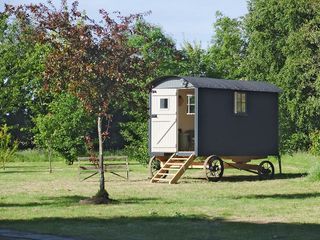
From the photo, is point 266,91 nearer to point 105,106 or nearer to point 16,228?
point 105,106

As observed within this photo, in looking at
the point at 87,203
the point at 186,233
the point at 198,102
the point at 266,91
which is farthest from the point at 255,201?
the point at 266,91

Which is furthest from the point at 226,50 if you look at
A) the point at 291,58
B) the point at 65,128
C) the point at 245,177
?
the point at 245,177

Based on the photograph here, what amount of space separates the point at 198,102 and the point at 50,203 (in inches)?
428

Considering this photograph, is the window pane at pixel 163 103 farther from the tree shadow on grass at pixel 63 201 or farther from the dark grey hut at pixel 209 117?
the tree shadow on grass at pixel 63 201

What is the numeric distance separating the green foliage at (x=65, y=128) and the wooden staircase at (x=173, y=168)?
34.2ft

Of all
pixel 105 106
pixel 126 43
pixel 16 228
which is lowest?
pixel 16 228

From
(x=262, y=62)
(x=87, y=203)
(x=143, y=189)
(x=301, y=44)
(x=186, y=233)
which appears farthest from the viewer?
(x=262, y=62)

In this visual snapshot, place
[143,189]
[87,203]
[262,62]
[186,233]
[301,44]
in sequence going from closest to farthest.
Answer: [186,233] → [87,203] → [143,189] → [301,44] → [262,62]

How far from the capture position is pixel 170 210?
17.8 m

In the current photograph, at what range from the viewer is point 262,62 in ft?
187

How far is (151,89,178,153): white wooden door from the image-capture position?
30797 mm

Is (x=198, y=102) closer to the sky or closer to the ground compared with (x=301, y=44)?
closer to the ground

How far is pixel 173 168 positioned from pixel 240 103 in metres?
4.38

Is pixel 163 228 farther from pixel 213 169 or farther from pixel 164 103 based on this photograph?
pixel 164 103
